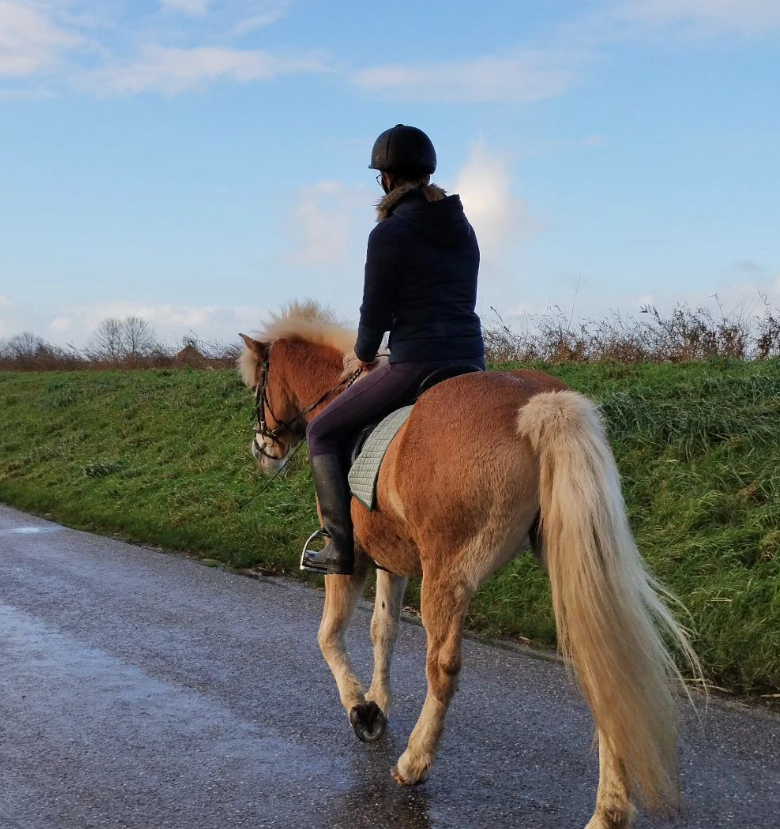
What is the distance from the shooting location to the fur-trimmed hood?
469 centimetres

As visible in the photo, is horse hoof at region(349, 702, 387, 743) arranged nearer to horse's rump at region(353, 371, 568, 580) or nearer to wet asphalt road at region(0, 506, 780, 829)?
wet asphalt road at region(0, 506, 780, 829)

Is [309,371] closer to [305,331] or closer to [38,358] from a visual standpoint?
[305,331]

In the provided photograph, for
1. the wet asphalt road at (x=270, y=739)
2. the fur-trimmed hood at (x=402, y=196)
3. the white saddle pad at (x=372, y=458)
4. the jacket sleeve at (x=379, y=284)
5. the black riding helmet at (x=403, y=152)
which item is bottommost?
the wet asphalt road at (x=270, y=739)

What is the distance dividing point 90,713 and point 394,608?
5.69ft

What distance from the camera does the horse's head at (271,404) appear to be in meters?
6.05

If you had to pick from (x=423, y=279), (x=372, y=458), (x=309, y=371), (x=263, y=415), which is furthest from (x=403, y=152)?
(x=263, y=415)

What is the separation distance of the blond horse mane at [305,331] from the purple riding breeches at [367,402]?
2.27ft

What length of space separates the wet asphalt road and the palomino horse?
1.02 ft

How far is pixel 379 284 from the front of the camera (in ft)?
15.2

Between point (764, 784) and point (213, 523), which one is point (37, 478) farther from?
point (764, 784)

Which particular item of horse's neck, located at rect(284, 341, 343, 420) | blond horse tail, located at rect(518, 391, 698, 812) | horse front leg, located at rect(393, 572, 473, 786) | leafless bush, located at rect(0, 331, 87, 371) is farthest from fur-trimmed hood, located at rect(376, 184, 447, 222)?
leafless bush, located at rect(0, 331, 87, 371)

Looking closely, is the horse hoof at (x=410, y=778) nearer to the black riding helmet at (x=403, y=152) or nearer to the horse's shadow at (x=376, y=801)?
the horse's shadow at (x=376, y=801)

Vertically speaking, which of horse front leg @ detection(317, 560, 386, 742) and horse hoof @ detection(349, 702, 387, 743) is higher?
horse front leg @ detection(317, 560, 386, 742)

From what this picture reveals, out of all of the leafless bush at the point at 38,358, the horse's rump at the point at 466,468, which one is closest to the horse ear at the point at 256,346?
the horse's rump at the point at 466,468
